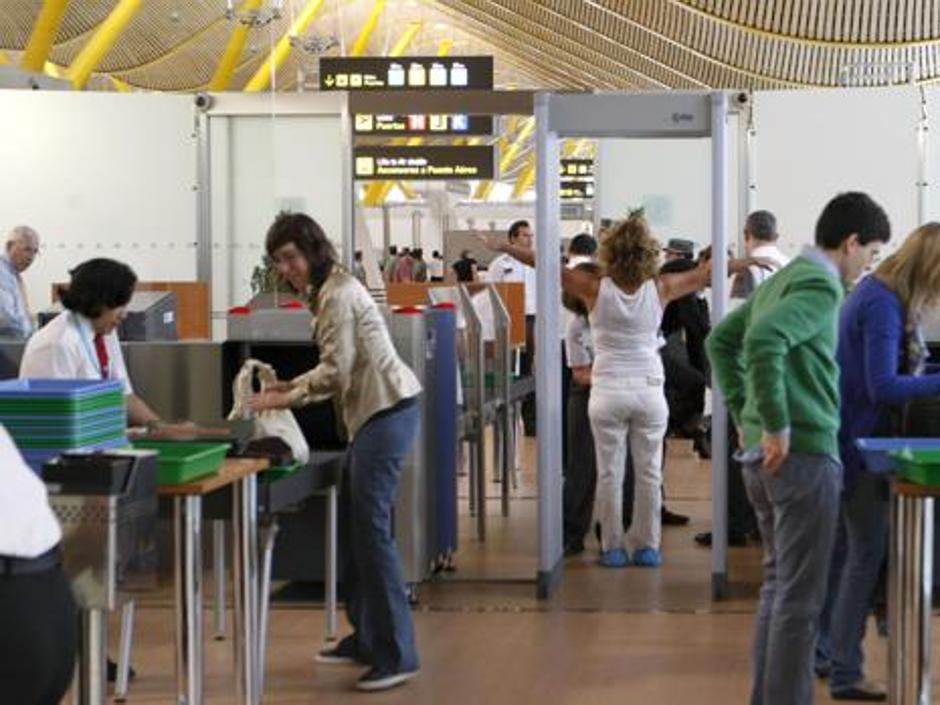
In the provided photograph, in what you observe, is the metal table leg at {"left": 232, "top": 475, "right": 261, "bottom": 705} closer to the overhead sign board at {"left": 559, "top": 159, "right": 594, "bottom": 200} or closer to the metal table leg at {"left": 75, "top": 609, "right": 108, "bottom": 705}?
the metal table leg at {"left": 75, "top": 609, "right": 108, "bottom": 705}

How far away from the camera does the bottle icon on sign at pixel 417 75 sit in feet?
57.2

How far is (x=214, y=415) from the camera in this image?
9.03 meters

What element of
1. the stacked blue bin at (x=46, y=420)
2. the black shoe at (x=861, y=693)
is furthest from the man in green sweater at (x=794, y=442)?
the stacked blue bin at (x=46, y=420)

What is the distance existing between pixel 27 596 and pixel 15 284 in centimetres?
817

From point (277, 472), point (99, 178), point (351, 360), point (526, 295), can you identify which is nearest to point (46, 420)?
point (277, 472)

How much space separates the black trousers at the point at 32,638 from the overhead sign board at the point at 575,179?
106ft

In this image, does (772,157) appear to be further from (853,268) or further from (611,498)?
(853,268)

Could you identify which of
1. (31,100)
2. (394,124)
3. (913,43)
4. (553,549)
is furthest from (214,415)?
(913,43)

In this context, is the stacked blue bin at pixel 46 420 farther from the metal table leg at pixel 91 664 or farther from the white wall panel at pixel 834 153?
the white wall panel at pixel 834 153

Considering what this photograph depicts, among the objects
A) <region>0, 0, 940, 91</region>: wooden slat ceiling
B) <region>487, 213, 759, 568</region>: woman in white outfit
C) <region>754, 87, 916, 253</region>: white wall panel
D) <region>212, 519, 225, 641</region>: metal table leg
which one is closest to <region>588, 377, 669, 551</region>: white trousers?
<region>487, 213, 759, 568</region>: woman in white outfit

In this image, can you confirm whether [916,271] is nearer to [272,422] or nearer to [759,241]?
[272,422]

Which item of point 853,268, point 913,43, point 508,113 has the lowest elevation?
point 853,268

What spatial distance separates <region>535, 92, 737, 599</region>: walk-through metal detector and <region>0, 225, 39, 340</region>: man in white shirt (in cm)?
392

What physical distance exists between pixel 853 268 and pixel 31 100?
31.1ft
